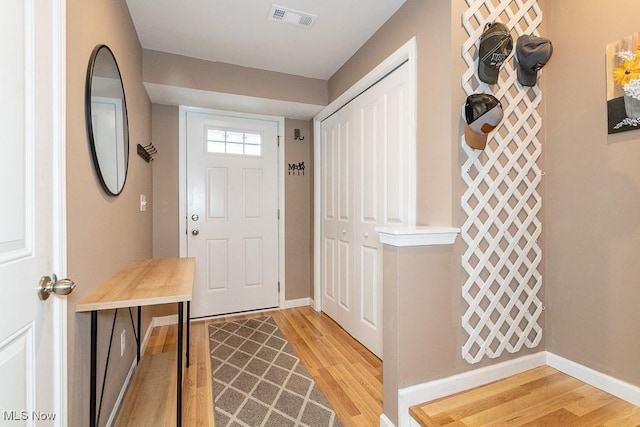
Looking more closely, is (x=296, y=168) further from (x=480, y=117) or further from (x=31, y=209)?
(x=31, y=209)

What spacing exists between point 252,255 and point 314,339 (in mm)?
1130

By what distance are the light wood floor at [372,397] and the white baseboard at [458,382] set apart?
30mm

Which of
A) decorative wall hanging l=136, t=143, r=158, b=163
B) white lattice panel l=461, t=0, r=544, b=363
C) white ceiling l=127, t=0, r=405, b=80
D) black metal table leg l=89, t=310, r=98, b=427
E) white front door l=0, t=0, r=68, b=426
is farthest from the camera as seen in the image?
decorative wall hanging l=136, t=143, r=158, b=163

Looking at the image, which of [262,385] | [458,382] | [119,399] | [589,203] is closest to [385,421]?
[458,382]

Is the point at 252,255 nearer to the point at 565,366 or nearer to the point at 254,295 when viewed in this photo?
the point at 254,295

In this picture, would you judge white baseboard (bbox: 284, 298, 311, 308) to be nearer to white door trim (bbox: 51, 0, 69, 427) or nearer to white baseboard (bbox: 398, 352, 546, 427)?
white baseboard (bbox: 398, 352, 546, 427)

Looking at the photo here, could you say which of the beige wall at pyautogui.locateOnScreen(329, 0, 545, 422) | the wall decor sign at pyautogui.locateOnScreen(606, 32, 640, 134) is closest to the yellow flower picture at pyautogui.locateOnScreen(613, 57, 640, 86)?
the wall decor sign at pyautogui.locateOnScreen(606, 32, 640, 134)

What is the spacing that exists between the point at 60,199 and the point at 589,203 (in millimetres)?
2387

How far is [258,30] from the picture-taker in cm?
213

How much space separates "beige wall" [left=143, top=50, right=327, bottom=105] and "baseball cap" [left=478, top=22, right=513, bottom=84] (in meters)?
1.64

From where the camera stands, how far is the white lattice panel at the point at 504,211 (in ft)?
5.07

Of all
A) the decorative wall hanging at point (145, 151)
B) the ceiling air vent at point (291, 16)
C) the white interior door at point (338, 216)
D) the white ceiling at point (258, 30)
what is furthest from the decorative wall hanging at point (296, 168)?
the ceiling air vent at point (291, 16)

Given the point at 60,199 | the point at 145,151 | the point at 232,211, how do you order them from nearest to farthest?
the point at 60,199
the point at 145,151
the point at 232,211

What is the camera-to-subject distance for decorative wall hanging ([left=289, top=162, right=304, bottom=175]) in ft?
10.8
